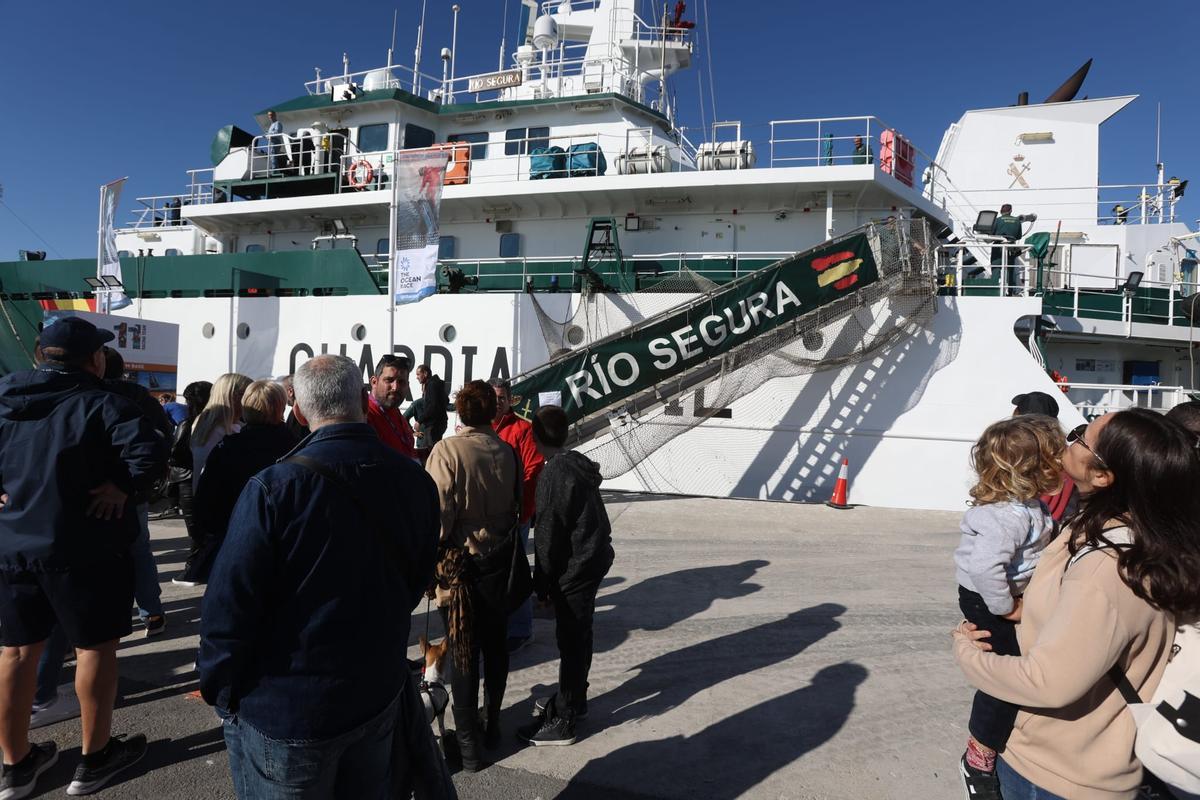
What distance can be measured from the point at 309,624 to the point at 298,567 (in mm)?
150

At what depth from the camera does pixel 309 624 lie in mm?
1787

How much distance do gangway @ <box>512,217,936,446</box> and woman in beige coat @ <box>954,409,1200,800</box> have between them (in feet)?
22.5

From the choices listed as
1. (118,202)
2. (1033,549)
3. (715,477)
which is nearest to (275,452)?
(1033,549)

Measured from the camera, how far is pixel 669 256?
10.3m

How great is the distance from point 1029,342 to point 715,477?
440 cm

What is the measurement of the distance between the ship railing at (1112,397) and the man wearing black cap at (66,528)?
30.9ft

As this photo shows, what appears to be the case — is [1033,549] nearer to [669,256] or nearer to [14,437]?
[14,437]

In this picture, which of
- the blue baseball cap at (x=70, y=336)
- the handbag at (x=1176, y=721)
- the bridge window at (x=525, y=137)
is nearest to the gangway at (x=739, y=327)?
the blue baseball cap at (x=70, y=336)

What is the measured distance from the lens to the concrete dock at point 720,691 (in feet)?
9.96

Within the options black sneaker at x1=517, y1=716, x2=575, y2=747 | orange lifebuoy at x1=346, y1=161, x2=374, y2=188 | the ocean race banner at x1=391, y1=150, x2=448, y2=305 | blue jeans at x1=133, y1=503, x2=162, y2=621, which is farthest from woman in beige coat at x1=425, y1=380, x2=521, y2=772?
orange lifebuoy at x1=346, y1=161, x2=374, y2=188

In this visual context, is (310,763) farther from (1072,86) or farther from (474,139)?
(1072,86)

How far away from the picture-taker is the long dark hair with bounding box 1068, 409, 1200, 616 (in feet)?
4.96

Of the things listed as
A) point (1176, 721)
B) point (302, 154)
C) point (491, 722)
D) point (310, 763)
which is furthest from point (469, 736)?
point (302, 154)

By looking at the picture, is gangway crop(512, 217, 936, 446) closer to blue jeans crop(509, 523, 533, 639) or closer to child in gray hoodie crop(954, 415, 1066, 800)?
blue jeans crop(509, 523, 533, 639)
